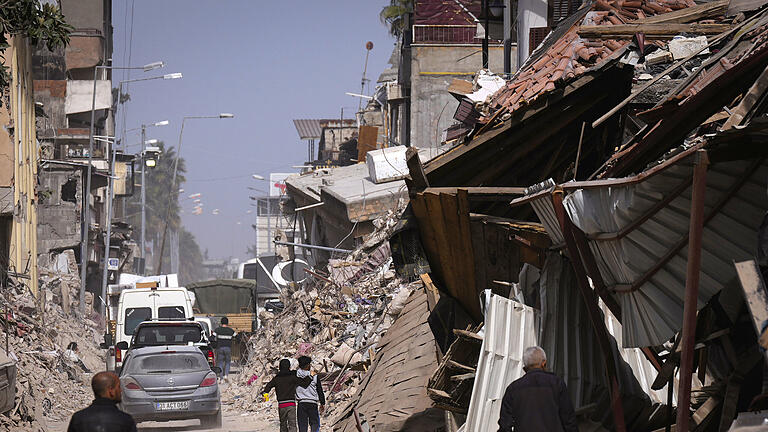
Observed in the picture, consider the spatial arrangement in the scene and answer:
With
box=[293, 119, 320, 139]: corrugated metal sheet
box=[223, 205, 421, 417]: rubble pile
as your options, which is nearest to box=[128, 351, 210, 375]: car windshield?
box=[223, 205, 421, 417]: rubble pile

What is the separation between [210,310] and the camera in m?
43.4

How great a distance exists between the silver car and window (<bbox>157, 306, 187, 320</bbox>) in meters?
8.95

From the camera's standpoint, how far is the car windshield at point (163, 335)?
74.2 ft

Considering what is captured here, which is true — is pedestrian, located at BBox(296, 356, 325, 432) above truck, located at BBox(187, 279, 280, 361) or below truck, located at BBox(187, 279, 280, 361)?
above

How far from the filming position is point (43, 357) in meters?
24.2

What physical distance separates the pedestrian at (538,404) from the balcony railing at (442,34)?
30.6 meters

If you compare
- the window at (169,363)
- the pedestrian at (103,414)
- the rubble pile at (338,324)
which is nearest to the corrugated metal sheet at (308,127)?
the rubble pile at (338,324)

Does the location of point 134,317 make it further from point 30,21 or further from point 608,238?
point 608,238

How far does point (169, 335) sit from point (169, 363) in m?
4.57

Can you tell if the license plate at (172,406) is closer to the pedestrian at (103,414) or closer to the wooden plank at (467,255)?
the wooden plank at (467,255)

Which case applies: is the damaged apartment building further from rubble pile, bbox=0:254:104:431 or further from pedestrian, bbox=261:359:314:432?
pedestrian, bbox=261:359:314:432

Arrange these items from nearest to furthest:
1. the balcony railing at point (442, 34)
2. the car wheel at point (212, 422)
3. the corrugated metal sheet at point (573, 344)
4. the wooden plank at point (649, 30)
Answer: the corrugated metal sheet at point (573, 344) → the wooden plank at point (649, 30) → the car wheel at point (212, 422) → the balcony railing at point (442, 34)

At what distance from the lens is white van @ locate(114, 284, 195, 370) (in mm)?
27406

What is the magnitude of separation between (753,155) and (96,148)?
5457 cm
